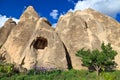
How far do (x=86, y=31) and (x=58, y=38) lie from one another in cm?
435

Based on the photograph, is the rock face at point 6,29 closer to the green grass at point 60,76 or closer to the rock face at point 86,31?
the rock face at point 86,31

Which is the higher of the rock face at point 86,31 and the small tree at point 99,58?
the rock face at point 86,31

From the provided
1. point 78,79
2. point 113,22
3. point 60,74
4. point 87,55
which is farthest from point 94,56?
point 113,22

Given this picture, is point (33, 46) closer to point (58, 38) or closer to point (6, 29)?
point (58, 38)

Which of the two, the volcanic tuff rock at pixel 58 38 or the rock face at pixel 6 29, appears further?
the rock face at pixel 6 29

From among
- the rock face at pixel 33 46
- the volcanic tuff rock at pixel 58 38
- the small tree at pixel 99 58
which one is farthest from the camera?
the volcanic tuff rock at pixel 58 38

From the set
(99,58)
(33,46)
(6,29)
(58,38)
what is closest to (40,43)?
(33,46)

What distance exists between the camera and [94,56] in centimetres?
3059

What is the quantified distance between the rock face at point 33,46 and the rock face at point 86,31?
82.7 inches

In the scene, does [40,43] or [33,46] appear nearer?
[33,46]

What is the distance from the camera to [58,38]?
115 ft

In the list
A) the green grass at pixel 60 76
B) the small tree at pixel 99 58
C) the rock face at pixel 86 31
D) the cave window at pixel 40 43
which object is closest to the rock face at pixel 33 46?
the cave window at pixel 40 43

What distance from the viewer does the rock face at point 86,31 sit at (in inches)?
1421

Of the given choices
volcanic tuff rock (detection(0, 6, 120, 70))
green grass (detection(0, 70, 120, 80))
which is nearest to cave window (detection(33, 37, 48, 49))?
volcanic tuff rock (detection(0, 6, 120, 70))
